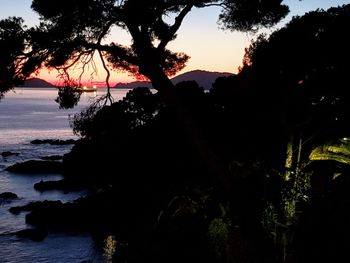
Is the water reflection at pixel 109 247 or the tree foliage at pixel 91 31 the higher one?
the tree foliage at pixel 91 31

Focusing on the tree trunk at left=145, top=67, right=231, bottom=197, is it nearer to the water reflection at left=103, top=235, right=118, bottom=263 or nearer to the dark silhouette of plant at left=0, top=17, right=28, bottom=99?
the dark silhouette of plant at left=0, top=17, right=28, bottom=99

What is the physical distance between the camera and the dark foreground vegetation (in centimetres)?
928

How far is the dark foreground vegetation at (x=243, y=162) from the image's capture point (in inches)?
365

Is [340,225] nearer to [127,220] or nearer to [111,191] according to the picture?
[127,220]

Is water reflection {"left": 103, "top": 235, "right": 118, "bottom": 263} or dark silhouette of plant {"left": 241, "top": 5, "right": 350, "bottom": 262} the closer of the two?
dark silhouette of plant {"left": 241, "top": 5, "right": 350, "bottom": 262}

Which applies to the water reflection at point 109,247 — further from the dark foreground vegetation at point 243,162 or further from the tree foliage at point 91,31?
the tree foliage at point 91,31

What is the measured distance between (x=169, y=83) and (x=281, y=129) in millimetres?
7387

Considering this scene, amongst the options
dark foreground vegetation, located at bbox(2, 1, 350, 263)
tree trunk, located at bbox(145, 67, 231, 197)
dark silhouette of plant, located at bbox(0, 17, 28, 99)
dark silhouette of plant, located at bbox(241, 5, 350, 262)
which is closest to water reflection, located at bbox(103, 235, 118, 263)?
dark foreground vegetation, located at bbox(2, 1, 350, 263)

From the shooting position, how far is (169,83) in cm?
946

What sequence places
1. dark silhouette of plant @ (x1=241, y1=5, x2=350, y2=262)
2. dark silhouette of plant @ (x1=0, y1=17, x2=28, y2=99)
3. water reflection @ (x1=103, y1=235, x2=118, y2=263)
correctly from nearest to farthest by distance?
dark silhouette of plant @ (x1=0, y1=17, x2=28, y2=99)
dark silhouette of plant @ (x1=241, y1=5, x2=350, y2=262)
water reflection @ (x1=103, y1=235, x2=118, y2=263)

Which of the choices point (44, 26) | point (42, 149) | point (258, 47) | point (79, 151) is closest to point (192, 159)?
point (258, 47)

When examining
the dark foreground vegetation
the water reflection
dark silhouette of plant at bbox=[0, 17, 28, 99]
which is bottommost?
the water reflection

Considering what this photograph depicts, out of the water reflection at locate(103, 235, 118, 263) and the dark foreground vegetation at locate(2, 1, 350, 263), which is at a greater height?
the dark foreground vegetation at locate(2, 1, 350, 263)

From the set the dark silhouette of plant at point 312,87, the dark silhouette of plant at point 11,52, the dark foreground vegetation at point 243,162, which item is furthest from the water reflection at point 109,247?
the dark silhouette of plant at point 11,52
